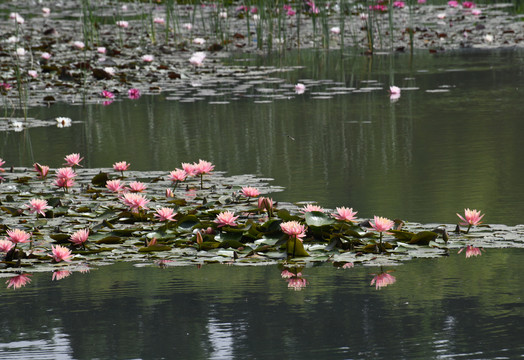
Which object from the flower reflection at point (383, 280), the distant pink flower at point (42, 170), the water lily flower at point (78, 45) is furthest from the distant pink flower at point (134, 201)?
the water lily flower at point (78, 45)

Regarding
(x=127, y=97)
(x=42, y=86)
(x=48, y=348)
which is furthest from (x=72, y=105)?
(x=48, y=348)

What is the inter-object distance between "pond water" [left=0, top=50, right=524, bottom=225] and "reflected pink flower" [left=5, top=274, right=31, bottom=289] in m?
1.27

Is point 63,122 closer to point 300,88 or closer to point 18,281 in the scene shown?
point 300,88

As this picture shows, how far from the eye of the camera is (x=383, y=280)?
2568mm

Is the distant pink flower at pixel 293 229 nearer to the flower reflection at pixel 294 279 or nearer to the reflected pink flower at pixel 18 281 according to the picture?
the flower reflection at pixel 294 279

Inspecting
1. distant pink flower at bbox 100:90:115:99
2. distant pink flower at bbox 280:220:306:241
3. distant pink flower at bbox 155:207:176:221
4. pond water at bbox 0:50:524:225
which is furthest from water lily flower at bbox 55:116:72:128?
distant pink flower at bbox 280:220:306:241

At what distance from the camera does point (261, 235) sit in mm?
3006

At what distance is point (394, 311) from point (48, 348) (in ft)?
2.80

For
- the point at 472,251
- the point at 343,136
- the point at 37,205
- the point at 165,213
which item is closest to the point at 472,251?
the point at 472,251

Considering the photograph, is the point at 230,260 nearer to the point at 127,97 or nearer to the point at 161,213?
the point at 161,213

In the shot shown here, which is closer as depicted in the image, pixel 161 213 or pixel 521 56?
pixel 161 213

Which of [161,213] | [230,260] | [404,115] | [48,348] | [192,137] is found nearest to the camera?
[48,348]

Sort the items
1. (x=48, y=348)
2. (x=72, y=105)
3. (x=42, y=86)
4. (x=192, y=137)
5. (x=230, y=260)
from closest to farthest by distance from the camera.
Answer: (x=48, y=348) → (x=230, y=260) → (x=192, y=137) → (x=72, y=105) → (x=42, y=86)

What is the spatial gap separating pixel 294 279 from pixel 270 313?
1.07ft
